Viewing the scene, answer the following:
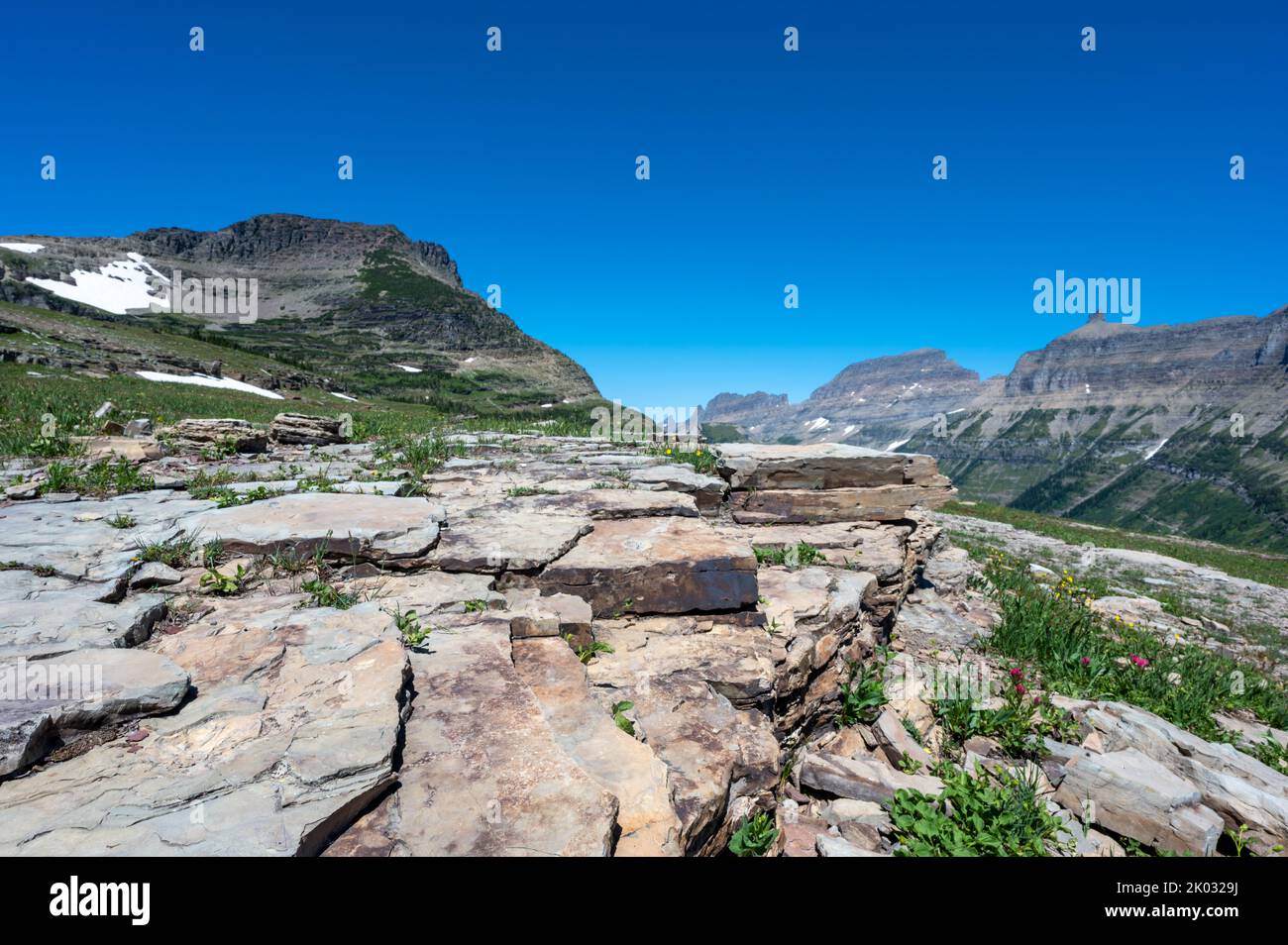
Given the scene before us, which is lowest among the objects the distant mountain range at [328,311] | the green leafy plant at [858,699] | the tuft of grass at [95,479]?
the green leafy plant at [858,699]

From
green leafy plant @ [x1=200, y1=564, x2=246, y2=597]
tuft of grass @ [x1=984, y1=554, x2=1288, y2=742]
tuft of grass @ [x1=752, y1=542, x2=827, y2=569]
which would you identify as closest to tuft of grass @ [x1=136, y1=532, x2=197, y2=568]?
green leafy plant @ [x1=200, y1=564, x2=246, y2=597]

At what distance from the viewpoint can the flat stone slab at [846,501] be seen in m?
10.9

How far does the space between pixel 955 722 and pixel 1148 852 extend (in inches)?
73.6

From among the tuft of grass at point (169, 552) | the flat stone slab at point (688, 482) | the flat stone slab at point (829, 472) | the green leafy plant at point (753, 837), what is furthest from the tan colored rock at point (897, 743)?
the tuft of grass at point (169, 552)

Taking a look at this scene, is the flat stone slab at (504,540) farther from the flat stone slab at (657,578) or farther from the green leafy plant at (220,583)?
the green leafy plant at (220,583)

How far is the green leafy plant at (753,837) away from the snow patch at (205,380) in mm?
44187

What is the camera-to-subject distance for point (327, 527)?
612 centimetres

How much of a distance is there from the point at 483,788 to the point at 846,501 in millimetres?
9551

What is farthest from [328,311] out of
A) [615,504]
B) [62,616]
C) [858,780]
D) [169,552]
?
[858,780]

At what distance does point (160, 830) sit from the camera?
2.36 metres

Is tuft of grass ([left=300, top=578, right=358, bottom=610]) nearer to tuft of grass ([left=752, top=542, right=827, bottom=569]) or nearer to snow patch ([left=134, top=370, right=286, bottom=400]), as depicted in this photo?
tuft of grass ([left=752, top=542, right=827, bottom=569])

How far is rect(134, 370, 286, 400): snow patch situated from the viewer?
121ft
